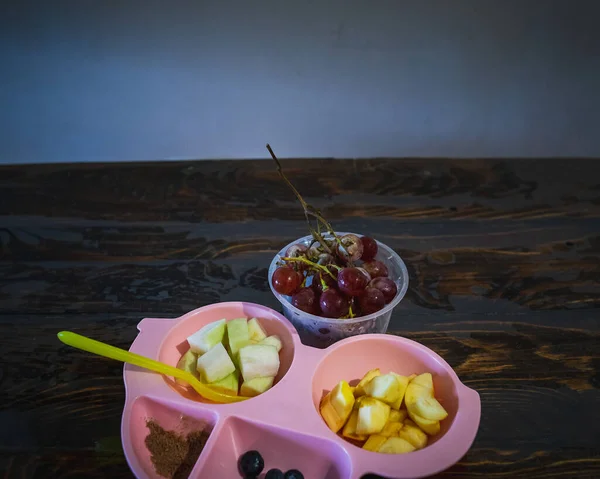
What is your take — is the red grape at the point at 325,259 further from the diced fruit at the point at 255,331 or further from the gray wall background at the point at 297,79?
the gray wall background at the point at 297,79

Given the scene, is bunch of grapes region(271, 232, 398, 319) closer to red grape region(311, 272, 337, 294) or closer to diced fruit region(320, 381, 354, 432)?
red grape region(311, 272, 337, 294)

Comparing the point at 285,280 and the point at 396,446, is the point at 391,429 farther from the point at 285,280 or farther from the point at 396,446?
the point at 285,280

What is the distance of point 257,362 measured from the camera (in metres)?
0.73

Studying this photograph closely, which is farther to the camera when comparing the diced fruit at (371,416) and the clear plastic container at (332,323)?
the clear plastic container at (332,323)

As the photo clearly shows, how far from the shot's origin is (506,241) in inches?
43.4

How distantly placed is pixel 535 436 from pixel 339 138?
1.12 meters

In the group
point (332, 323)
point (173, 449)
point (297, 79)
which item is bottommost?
point (173, 449)

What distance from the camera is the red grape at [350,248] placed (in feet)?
2.66

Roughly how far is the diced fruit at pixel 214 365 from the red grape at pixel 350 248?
0.83 feet

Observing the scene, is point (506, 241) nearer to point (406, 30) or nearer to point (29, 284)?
point (406, 30)

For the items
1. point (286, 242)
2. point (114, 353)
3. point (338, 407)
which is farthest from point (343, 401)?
point (286, 242)

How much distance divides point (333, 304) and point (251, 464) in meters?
0.25

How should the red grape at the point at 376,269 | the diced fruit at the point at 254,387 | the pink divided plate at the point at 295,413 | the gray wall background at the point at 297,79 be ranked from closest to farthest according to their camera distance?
1. the pink divided plate at the point at 295,413
2. the diced fruit at the point at 254,387
3. the red grape at the point at 376,269
4. the gray wall background at the point at 297,79

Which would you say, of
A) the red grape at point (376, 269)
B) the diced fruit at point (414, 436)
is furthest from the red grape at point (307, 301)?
the diced fruit at point (414, 436)
